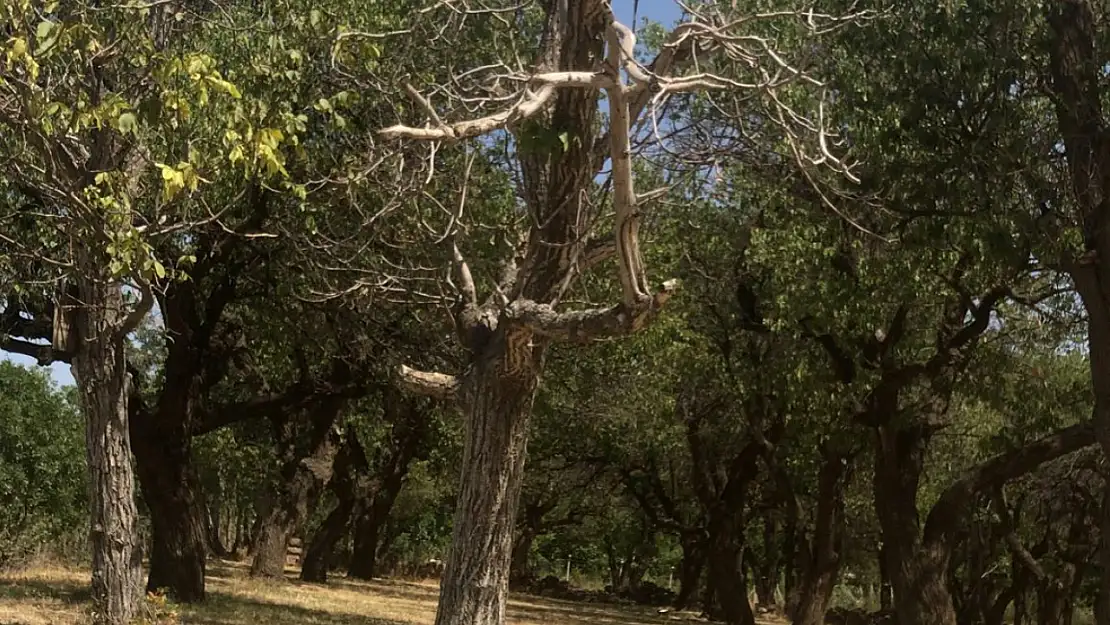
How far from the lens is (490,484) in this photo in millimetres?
7184

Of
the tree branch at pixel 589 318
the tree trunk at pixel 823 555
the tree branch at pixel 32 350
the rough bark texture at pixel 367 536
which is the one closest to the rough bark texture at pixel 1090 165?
the tree branch at pixel 589 318

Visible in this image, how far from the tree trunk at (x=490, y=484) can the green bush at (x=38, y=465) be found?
53.5ft

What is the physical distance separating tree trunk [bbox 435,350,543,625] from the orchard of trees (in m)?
0.03

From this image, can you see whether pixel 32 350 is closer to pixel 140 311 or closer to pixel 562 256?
pixel 140 311

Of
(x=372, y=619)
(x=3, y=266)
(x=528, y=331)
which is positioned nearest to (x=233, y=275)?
(x=3, y=266)

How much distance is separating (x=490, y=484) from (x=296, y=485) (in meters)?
14.0

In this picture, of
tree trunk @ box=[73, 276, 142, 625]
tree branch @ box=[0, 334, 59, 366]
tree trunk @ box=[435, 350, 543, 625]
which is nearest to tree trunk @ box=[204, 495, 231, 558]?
tree branch @ box=[0, 334, 59, 366]

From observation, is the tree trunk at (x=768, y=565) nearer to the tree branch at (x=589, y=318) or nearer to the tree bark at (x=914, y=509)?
the tree bark at (x=914, y=509)

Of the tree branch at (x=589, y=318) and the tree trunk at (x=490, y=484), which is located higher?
the tree branch at (x=589, y=318)

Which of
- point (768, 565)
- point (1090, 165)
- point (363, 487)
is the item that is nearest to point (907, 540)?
point (1090, 165)

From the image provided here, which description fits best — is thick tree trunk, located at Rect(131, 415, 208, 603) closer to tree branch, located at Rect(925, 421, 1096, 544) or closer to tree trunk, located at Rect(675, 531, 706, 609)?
tree branch, located at Rect(925, 421, 1096, 544)

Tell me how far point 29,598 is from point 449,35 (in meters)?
8.59

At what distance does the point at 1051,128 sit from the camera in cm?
1093

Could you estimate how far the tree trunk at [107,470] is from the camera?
9.27 m
